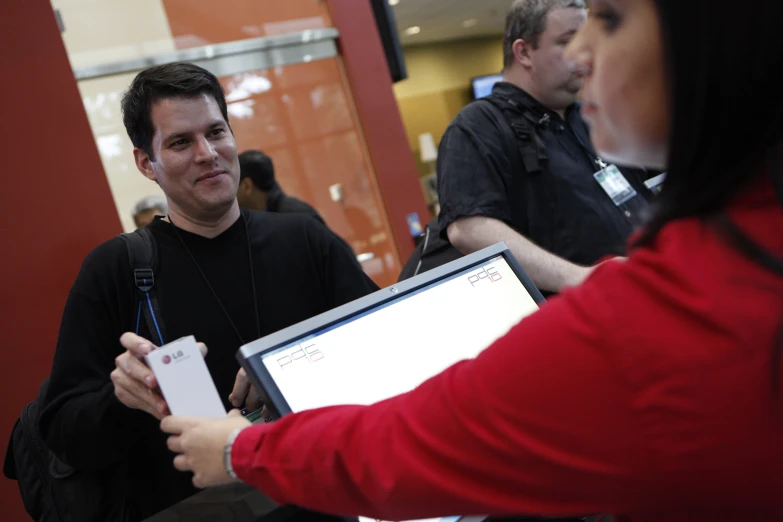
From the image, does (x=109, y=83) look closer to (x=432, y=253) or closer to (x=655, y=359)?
(x=432, y=253)

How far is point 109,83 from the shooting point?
4191 mm

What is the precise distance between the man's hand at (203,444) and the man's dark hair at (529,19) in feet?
5.94

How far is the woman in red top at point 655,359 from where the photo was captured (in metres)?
0.54

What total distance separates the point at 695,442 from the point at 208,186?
1.40 m

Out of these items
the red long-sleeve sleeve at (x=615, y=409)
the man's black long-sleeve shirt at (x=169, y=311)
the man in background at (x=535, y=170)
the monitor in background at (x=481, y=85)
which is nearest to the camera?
the red long-sleeve sleeve at (x=615, y=409)

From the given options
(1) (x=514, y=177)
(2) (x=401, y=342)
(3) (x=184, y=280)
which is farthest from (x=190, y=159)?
(1) (x=514, y=177)

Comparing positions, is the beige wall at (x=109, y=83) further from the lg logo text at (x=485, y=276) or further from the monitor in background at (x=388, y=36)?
the lg logo text at (x=485, y=276)

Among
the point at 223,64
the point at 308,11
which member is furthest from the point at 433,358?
the point at 308,11

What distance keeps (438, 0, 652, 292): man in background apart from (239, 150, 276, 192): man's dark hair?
5.31 feet

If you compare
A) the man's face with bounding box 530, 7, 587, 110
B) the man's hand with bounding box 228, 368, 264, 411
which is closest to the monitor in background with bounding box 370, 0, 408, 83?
the man's face with bounding box 530, 7, 587, 110

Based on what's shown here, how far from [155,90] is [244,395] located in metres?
0.96

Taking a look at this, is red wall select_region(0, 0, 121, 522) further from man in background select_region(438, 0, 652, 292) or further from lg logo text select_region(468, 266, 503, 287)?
lg logo text select_region(468, 266, 503, 287)

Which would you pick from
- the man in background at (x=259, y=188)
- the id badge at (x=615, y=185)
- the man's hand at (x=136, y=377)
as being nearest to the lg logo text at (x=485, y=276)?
the man's hand at (x=136, y=377)

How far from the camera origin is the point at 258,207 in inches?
143
